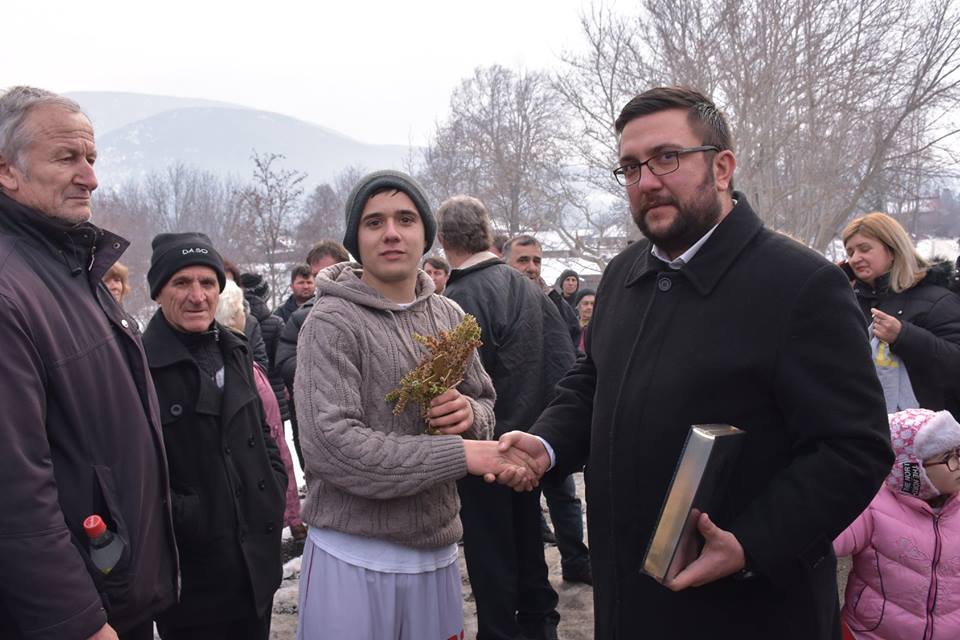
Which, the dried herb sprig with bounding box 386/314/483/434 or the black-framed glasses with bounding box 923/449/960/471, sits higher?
the dried herb sprig with bounding box 386/314/483/434

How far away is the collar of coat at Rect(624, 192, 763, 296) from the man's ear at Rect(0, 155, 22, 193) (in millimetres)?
2010

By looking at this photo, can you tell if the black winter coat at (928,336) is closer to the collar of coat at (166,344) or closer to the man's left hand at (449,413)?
the man's left hand at (449,413)

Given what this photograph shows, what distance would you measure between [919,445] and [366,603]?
2.23 m

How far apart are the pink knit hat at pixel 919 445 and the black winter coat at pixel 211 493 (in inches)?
103

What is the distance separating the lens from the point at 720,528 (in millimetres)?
1872

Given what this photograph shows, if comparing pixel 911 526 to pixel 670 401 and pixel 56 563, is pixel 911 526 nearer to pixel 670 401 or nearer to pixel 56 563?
pixel 670 401

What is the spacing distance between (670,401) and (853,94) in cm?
1974

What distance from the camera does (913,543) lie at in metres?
2.79

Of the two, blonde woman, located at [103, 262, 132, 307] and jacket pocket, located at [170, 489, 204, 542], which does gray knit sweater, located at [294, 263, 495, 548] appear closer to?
jacket pocket, located at [170, 489, 204, 542]

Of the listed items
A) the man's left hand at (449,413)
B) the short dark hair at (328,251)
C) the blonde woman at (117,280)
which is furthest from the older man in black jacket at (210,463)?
the short dark hair at (328,251)

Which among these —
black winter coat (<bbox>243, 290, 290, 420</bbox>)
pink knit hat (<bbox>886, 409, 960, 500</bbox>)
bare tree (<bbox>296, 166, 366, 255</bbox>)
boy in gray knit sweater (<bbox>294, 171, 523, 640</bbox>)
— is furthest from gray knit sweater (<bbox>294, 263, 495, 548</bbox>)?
bare tree (<bbox>296, 166, 366, 255</bbox>)

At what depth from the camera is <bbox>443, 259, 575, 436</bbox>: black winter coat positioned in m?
4.10

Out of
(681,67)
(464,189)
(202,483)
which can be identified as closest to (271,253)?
(681,67)

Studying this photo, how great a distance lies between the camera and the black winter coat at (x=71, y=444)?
1817 mm
